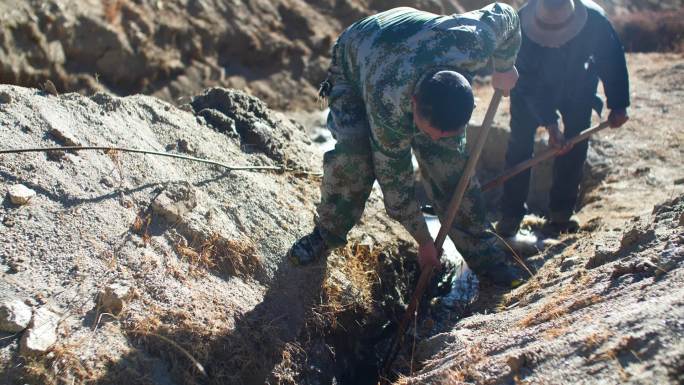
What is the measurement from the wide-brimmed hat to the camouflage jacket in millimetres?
692

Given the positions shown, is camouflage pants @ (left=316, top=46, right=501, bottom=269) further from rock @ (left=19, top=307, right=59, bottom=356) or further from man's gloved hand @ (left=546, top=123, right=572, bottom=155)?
rock @ (left=19, top=307, right=59, bottom=356)

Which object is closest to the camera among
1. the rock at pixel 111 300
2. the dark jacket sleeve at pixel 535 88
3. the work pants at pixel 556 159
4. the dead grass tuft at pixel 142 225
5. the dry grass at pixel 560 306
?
the dry grass at pixel 560 306

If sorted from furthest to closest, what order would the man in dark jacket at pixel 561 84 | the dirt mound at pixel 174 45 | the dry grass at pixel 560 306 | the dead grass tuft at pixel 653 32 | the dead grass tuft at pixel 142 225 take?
the dead grass tuft at pixel 653 32 < the dirt mound at pixel 174 45 < the man in dark jacket at pixel 561 84 < the dead grass tuft at pixel 142 225 < the dry grass at pixel 560 306

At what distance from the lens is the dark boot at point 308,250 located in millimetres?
4102

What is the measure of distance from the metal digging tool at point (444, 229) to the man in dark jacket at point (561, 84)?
731mm

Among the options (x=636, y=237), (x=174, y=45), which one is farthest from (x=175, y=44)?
(x=636, y=237)

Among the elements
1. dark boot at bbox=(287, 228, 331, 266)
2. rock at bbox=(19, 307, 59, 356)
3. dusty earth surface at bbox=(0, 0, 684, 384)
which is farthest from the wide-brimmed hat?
rock at bbox=(19, 307, 59, 356)

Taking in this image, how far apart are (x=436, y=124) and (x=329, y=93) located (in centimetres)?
101

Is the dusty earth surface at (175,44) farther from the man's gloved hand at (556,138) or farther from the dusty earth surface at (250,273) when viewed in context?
the man's gloved hand at (556,138)

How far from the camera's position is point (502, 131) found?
671cm

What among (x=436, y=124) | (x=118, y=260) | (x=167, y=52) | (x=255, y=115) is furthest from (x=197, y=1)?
(x=436, y=124)

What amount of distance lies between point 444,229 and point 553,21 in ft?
4.97

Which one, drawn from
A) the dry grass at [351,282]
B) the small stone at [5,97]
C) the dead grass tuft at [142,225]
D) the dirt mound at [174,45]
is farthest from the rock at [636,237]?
the dirt mound at [174,45]

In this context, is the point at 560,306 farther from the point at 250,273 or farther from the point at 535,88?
the point at 535,88
